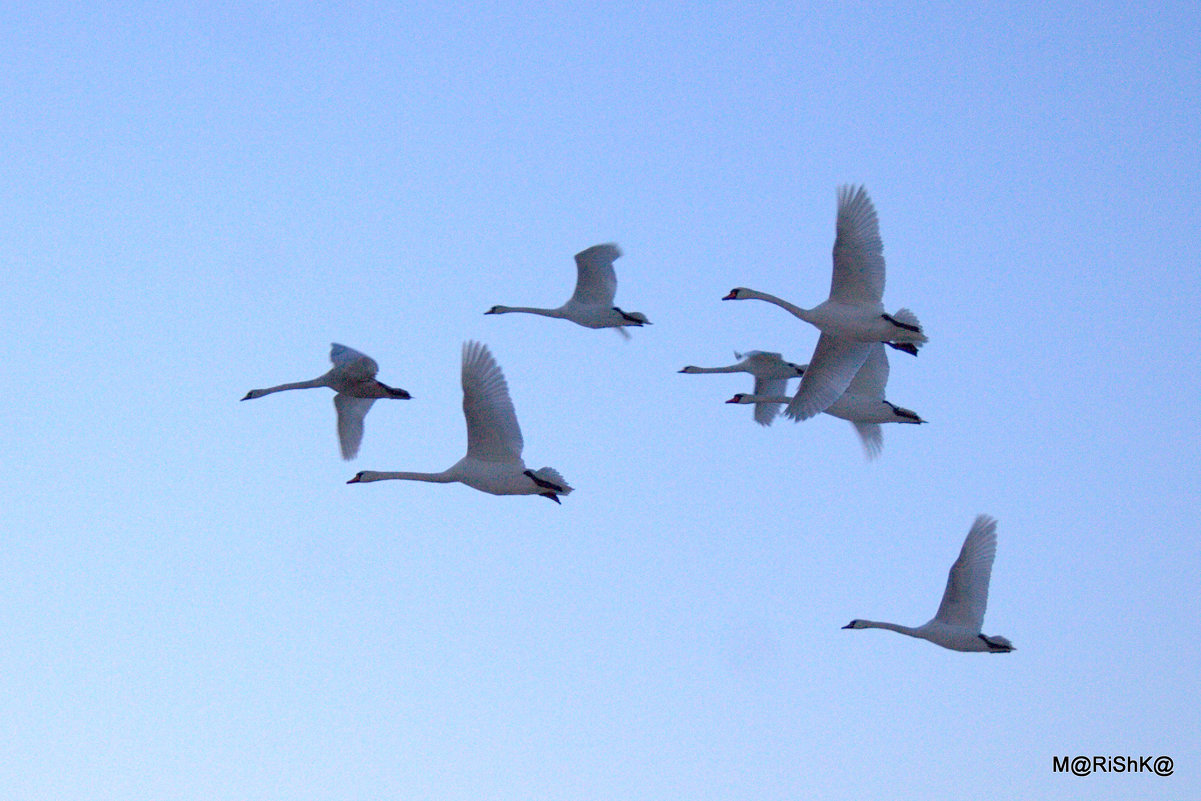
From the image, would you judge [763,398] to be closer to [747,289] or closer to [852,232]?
[747,289]

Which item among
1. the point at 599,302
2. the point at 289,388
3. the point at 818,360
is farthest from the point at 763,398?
the point at 289,388

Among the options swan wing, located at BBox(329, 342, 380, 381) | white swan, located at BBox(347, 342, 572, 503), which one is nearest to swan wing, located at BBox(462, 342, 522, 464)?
white swan, located at BBox(347, 342, 572, 503)

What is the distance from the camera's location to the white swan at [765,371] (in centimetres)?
3872

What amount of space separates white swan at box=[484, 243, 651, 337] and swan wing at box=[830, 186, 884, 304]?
746 centimetres

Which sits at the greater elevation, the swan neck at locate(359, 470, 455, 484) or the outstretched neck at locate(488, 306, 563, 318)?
the outstretched neck at locate(488, 306, 563, 318)

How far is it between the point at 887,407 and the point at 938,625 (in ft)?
17.3

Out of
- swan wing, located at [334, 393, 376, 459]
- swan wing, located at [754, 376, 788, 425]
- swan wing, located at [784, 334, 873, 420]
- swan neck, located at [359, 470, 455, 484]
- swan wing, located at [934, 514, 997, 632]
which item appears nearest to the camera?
swan neck, located at [359, 470, 455, 484]

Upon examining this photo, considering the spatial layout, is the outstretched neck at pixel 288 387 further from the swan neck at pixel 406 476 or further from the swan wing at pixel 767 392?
the swan wing at pixel 767 392

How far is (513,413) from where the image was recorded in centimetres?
2822

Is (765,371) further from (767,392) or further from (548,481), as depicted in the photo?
(548,481)

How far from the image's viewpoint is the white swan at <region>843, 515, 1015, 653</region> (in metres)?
30.0

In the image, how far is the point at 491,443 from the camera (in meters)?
28.5

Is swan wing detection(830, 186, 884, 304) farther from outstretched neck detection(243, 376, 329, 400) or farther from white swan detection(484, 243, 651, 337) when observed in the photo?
outstretched neck detection(243, 376, 329, 400)

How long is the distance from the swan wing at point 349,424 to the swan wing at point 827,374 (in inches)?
380
